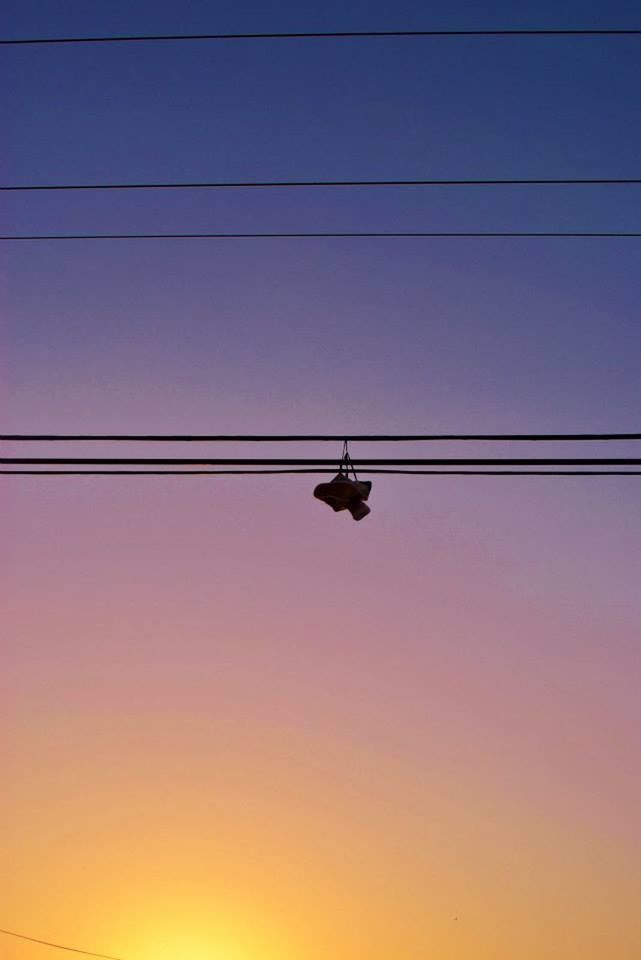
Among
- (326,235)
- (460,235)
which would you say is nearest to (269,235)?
(326,235)

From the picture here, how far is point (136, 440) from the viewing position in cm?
913

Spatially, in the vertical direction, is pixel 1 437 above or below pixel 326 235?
below

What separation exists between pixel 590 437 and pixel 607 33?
→ 294cm

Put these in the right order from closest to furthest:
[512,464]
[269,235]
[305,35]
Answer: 1. [512,464]
2. [305,35]
3. [269,235]

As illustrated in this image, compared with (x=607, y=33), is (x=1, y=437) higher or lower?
lower

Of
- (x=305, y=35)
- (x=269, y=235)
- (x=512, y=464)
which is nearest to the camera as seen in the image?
(x=512, y=464)

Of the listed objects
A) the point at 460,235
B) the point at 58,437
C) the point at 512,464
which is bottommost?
the point at 512,464

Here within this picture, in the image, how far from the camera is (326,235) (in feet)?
35.0

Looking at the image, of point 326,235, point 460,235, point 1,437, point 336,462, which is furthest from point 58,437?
point 460,235

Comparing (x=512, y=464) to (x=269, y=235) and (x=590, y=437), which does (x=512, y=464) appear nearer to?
(x=590, y=437)

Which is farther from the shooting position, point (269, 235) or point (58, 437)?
point (269, 235)

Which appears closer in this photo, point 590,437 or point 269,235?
point 590,437

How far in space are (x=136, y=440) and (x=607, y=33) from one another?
4.40 m

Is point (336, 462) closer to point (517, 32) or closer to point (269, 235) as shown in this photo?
point (269, 235)
